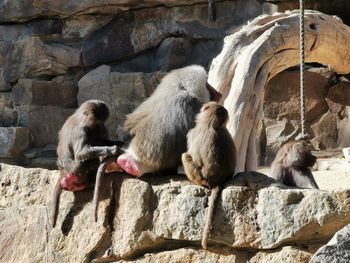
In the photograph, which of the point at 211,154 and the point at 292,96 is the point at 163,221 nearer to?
the point at 211,154

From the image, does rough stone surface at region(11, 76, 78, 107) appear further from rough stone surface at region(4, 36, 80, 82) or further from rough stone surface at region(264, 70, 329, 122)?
rough stone surface at region(264, 70, 329, 122)

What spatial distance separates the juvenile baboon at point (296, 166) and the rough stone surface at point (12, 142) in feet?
13.1

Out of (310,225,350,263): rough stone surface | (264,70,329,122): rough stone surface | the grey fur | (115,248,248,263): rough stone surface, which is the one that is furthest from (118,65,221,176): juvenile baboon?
(264,70,329,122): rough stone surface

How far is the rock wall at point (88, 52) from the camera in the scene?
802 centimetres

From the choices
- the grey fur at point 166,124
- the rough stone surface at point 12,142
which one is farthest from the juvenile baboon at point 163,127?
the rough stone surface at point 12,142

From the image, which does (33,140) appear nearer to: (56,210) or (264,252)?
(56,210)

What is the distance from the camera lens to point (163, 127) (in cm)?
429

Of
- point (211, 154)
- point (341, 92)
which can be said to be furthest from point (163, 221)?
point (341, 92)

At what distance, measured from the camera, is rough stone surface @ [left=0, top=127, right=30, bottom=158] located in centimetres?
831

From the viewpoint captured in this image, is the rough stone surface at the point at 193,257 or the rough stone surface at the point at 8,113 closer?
the rough stone surface at the point at 193,257

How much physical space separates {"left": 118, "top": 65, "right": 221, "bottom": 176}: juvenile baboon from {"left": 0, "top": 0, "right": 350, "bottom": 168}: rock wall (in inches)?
135

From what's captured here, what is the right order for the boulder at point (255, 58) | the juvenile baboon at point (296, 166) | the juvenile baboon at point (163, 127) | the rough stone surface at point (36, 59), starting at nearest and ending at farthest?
the juvenile baboon at point (163, 127) → the juvenile baboon at point (296, 166) → the boulder at point (255, 58) → the rough stone surface at point (36, 59)

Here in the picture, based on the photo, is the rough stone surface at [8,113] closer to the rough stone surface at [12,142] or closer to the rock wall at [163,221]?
the rough stone surface at [12,142]

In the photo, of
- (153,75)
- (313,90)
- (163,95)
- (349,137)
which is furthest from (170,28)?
(163,95)
